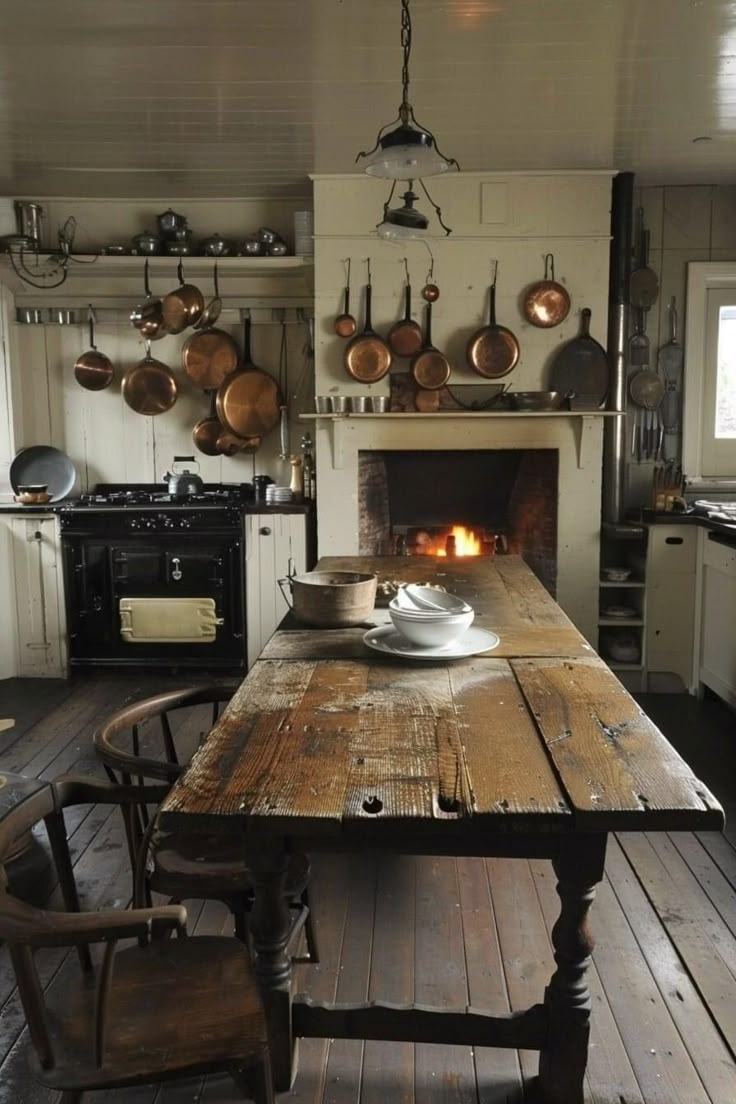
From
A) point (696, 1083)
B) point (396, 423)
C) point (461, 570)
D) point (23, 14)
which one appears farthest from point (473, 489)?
point (696, 1083)

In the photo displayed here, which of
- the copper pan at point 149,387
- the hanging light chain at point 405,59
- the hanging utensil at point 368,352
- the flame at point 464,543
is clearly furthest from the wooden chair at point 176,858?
the copper pan at point 149,387

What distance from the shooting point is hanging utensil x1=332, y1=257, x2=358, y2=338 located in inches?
166

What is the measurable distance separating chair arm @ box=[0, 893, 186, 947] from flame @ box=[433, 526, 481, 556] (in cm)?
358

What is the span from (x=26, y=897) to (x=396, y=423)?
8.88ft

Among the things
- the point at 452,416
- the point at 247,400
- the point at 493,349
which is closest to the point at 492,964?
the point at 452,416

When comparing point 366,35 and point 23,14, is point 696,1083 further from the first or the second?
point 23,14

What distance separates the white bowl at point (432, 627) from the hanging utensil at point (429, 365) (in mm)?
2565

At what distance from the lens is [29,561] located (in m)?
4.47

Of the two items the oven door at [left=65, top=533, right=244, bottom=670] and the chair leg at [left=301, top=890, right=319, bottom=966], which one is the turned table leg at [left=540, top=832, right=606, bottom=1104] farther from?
the oven door at [left=65, top=533, right=244, bottom=670]

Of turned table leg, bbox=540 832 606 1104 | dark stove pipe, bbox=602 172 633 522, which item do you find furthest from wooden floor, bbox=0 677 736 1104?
dark stove pipe, bbox=602 172 633 522

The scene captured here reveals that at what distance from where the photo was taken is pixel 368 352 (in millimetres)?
4246

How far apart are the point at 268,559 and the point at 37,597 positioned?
48.6 inches

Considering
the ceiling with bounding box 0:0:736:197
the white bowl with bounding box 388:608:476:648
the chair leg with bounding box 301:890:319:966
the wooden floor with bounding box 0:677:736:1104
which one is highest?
the ceiling with bounding box 0:0:736:197

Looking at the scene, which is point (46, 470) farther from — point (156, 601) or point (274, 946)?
point (274, 946)
